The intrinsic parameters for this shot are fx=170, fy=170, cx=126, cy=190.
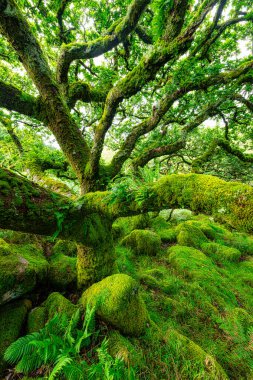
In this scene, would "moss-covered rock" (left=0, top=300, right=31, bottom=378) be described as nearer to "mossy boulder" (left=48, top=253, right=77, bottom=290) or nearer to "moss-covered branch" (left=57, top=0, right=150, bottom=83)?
Answer: "mossy boulder" (left=48, top=253, right=77, bottom=290)

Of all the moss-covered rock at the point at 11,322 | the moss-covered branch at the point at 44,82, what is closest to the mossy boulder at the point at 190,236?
the moss-covered branch at the point at 44,82

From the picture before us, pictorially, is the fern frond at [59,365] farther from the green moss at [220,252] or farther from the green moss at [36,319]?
the green moss at [220,252]

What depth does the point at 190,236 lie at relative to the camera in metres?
6.70

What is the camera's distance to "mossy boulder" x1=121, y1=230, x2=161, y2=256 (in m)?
5.75

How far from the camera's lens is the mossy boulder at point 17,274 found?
2.83 metres

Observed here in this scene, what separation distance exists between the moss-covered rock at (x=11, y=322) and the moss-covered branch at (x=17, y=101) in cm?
383

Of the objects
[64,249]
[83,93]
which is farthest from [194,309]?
[83,93]

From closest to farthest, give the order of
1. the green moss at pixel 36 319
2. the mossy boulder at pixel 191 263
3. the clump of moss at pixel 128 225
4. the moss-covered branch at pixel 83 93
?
the green moss at pixel 36 319, the mossy boulder at pixel 191 263, the moss-covered branch at pixel 83 93, the clump of moss at pixel 128 225

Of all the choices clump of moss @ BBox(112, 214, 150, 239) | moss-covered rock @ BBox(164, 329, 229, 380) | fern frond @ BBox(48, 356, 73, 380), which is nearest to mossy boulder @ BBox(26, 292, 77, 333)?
fern frond @ BBox(48, 356, 73, 380)

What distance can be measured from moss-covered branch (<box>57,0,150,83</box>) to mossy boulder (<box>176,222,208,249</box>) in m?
6.30

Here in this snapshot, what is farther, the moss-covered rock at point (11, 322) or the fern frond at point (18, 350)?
the moss-covered rock at point (11, 322)

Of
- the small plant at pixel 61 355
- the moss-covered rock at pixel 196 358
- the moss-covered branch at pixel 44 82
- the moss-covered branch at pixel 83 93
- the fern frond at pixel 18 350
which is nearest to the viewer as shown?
the small plant at pixel 61 355

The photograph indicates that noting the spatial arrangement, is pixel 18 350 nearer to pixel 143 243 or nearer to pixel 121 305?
pixel 121 305

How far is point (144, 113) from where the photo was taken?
27.0ft
